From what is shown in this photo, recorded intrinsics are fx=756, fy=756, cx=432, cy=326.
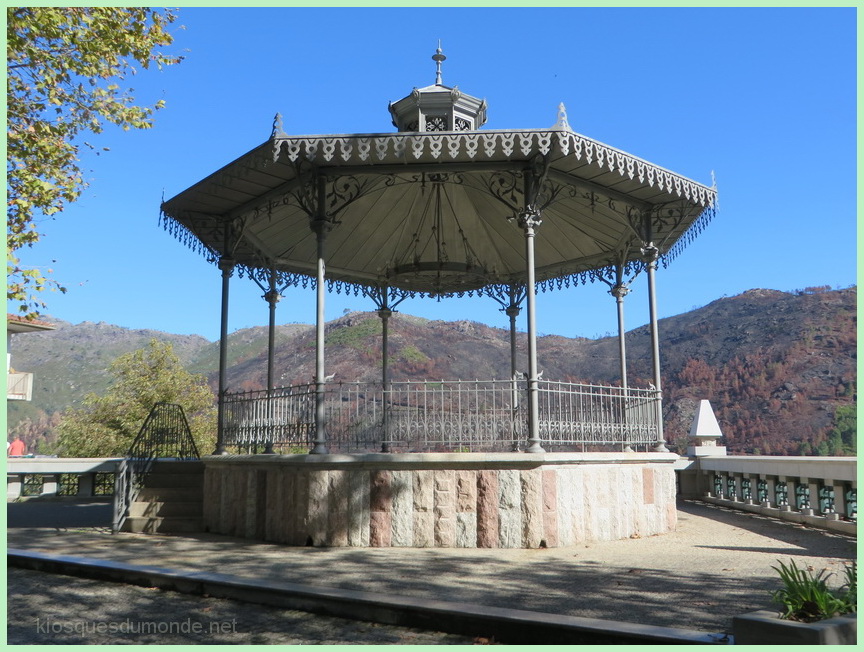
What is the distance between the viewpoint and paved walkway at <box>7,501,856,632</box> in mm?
5664

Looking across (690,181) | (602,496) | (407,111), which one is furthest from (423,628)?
(407,111)

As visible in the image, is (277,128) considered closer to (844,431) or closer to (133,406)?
(133,406)

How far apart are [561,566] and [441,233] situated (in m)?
8.12

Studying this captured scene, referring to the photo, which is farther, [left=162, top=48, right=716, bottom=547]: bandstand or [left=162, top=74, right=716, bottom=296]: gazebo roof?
[left=162, top=74, right=716, bottom=296]: gazebo roof

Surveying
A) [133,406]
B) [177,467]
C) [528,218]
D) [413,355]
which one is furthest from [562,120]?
[413,355]

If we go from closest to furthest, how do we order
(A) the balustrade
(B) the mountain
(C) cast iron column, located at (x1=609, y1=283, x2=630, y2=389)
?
(A) the balustrade < (C) cast iron column, located at (x1=609, y1=283, x2=630, y2=389) < (B) the mountain

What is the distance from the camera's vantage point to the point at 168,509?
37.6ft

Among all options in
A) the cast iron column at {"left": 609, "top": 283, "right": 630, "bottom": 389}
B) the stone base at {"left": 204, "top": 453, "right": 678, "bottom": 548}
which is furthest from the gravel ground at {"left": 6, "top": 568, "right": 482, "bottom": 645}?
the cast iron column at {"left": 609, "top": 283, "right": 630, "bottom": 389}

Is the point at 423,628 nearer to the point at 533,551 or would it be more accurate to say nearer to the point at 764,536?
the point at 533,551

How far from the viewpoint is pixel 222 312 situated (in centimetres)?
1254

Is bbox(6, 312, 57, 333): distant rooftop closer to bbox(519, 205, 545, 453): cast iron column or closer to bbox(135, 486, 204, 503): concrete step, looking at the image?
bbox(135, 486, 204, 503): concrete step

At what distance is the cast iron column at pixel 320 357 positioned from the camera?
31.6 ft

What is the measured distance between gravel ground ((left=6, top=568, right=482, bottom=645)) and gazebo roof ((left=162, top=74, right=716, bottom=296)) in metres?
5.43

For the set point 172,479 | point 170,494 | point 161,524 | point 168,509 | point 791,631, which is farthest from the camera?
point 172,479
